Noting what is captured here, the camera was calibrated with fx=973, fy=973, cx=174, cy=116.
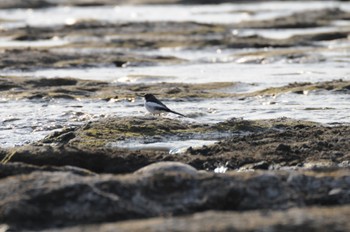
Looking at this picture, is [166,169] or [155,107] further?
[155,107]

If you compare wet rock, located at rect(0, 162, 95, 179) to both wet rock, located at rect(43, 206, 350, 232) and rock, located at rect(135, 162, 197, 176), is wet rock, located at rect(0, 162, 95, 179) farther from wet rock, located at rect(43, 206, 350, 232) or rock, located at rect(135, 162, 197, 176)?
wet rock, located at rect(43, 206, 350, 232)

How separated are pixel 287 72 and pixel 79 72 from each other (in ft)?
20.3

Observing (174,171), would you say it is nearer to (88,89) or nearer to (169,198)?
(169,198)

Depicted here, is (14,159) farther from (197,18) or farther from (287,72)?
(197,18)

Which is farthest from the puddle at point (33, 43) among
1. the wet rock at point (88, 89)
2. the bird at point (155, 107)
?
the bird at point (155, 107)

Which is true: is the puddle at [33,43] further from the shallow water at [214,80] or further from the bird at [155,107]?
the bird at [155,107]

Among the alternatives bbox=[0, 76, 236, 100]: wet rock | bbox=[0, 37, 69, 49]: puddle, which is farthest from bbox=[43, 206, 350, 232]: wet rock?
bbox=[0, 37, 69, 49]: puddle

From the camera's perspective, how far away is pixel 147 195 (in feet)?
32.8

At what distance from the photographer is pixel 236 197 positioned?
396 inches

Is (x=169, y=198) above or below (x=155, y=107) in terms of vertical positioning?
above

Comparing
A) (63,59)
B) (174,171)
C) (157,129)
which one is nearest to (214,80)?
(63,59)

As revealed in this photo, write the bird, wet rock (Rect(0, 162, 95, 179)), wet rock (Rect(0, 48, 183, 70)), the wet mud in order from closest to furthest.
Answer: the wet mud → wet rock (Rect(0, 162, 95, 179)) → the bird → wet rock (Rect(0, 48, 183, 70))

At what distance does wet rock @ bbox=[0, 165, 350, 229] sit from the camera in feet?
32.2

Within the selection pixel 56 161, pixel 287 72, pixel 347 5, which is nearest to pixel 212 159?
pixel 56 161
